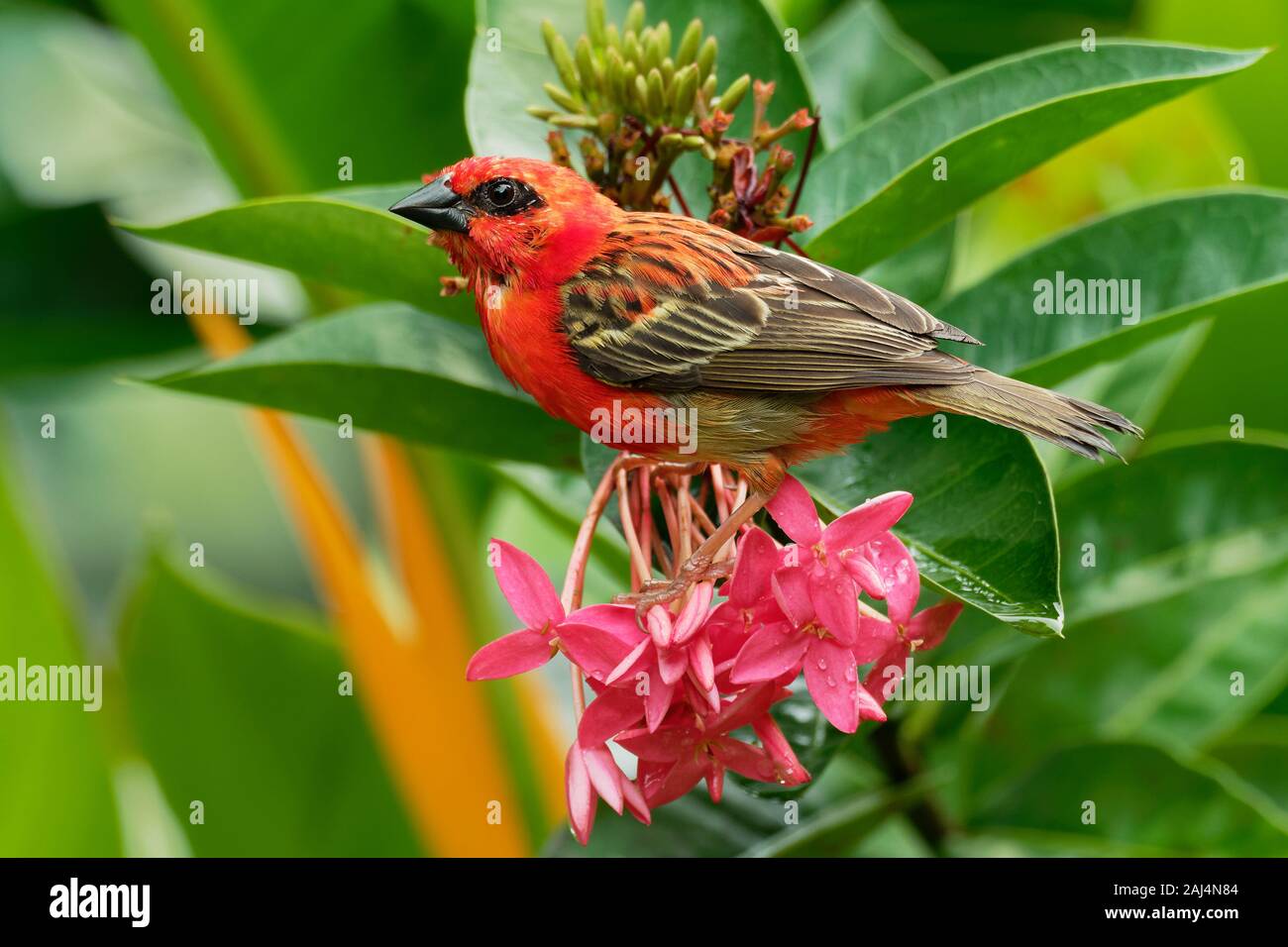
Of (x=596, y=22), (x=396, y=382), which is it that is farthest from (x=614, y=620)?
(x=596, y=22)

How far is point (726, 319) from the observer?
1.67 meters

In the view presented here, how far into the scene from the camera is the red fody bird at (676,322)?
64.0 inches

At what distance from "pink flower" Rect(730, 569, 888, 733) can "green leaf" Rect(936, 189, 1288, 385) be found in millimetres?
A: 564

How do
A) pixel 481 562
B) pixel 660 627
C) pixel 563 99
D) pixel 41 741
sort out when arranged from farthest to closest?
pixel 481 562 → pixel 41 741 → pixel 563 99 → pixel 660 627

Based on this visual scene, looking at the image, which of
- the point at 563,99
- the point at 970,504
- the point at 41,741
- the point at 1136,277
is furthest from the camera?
the point at 41,741

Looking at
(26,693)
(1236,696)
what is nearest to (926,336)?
(1236,696)

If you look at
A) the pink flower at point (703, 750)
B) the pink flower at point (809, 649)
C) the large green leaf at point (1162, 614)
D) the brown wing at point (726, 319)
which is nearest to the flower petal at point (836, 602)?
the pink flower at point (809, 649)

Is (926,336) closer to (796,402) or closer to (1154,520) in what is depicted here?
(796,402)

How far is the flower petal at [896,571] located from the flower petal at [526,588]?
0.35 meters

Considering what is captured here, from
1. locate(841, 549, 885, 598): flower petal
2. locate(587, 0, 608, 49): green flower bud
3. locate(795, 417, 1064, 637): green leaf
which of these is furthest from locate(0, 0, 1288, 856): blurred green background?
locate(841, 549, 885, 598): flower petal

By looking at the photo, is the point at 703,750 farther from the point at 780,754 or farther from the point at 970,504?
the point at 970,504

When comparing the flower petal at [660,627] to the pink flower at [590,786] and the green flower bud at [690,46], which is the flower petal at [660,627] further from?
the green flower bud at [690,46]

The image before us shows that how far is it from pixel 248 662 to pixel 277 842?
388 millimetres

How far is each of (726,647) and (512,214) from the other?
609 millimetres
